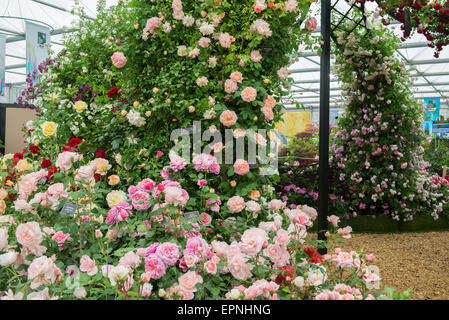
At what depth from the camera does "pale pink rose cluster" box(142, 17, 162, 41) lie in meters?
1.93

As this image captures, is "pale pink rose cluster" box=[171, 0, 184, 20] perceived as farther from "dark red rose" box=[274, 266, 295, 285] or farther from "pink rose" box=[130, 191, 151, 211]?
"dark red rose" box=[274, 266, 295, 285]

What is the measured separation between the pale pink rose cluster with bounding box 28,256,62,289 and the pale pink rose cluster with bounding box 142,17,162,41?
141 centimetres

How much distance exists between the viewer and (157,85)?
2021mm

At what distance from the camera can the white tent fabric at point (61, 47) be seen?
809 cm

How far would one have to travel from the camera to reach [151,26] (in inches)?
76.2

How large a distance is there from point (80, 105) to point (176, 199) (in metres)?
1.27

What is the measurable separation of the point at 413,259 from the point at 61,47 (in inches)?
530

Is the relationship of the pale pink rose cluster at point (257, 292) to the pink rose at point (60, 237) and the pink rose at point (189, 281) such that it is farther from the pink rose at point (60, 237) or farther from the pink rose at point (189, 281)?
the pink rose at point (60, 237)

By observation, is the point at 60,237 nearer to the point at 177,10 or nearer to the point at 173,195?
the point at 173,195

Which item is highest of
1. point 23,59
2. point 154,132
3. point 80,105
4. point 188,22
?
point 23,59

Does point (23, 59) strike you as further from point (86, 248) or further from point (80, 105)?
point (86, 248)

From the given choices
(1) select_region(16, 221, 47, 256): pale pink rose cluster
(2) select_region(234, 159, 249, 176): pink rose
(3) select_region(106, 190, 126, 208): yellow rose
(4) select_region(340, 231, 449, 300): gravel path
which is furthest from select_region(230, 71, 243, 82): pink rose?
(4) select_region(340, 231, 449, 300): gravel path
